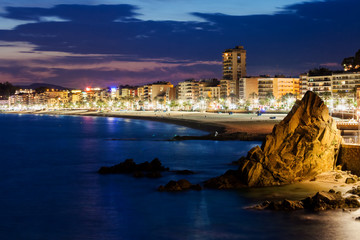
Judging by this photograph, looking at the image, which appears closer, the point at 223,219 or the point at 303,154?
the point at 223,219

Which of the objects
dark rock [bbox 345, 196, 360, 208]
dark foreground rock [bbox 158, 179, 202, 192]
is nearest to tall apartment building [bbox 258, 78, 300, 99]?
dark foreground rock [bbox 158, 179, 202, 192]

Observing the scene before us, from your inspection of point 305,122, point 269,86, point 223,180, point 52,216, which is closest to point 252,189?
point 223,180

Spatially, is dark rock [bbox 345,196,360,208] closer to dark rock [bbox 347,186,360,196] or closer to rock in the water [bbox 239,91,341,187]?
dark rock [bbox 347,186,360,196]

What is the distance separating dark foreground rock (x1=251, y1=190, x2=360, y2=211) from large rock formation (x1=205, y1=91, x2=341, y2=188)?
382 centimetres

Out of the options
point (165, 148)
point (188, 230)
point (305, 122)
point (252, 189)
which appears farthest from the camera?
point (165, 148)

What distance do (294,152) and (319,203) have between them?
5.13 m

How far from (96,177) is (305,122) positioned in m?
13.2

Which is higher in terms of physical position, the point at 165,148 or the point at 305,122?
the point at 305,122

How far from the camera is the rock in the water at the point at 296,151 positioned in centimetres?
2322

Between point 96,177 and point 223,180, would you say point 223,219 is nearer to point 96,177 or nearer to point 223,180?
point 223,180

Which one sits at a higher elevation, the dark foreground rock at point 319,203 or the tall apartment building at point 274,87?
the tall apartment building at point 274,87

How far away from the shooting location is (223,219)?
19.2 m

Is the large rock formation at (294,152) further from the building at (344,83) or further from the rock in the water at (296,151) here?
the building at (344,83)

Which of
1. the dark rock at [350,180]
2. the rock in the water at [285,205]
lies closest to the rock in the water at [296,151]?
the dark rock at [350,180]
